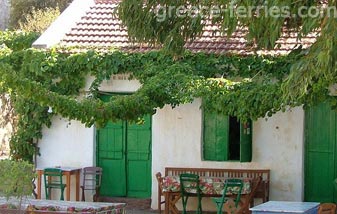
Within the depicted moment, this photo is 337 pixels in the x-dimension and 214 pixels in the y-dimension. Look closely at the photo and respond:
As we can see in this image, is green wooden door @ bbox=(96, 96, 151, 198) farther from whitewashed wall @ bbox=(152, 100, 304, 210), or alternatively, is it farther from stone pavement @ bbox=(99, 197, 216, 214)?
whitewashed wall @ bbox=(152, 100, 304, 210)

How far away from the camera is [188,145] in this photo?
57.4ft

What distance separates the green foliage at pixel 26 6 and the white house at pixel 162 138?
647 inches

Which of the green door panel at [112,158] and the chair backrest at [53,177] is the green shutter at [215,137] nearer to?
the green door panel at [112,158]

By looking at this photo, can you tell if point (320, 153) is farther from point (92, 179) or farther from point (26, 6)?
point (26, 6)

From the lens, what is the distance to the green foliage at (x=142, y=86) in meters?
13.8

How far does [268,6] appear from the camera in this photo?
11.7 m

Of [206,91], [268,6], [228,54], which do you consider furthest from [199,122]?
[268,6]

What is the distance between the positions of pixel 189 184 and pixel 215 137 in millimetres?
1645

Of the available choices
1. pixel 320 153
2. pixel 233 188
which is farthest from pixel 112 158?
pixel 320 153

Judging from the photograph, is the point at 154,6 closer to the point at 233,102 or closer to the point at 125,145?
the point at 233,102

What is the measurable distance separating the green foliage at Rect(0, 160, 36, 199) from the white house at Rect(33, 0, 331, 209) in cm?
553

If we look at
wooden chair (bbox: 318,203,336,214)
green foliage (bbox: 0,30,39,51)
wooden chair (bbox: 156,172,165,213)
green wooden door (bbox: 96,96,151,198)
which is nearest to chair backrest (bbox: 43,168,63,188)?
green wooden door (bbox: 96,96,151,198)

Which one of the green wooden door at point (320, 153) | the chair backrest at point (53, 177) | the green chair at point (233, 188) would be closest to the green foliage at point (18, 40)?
the chair backrest at point (53, 177)

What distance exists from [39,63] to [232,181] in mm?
4928
